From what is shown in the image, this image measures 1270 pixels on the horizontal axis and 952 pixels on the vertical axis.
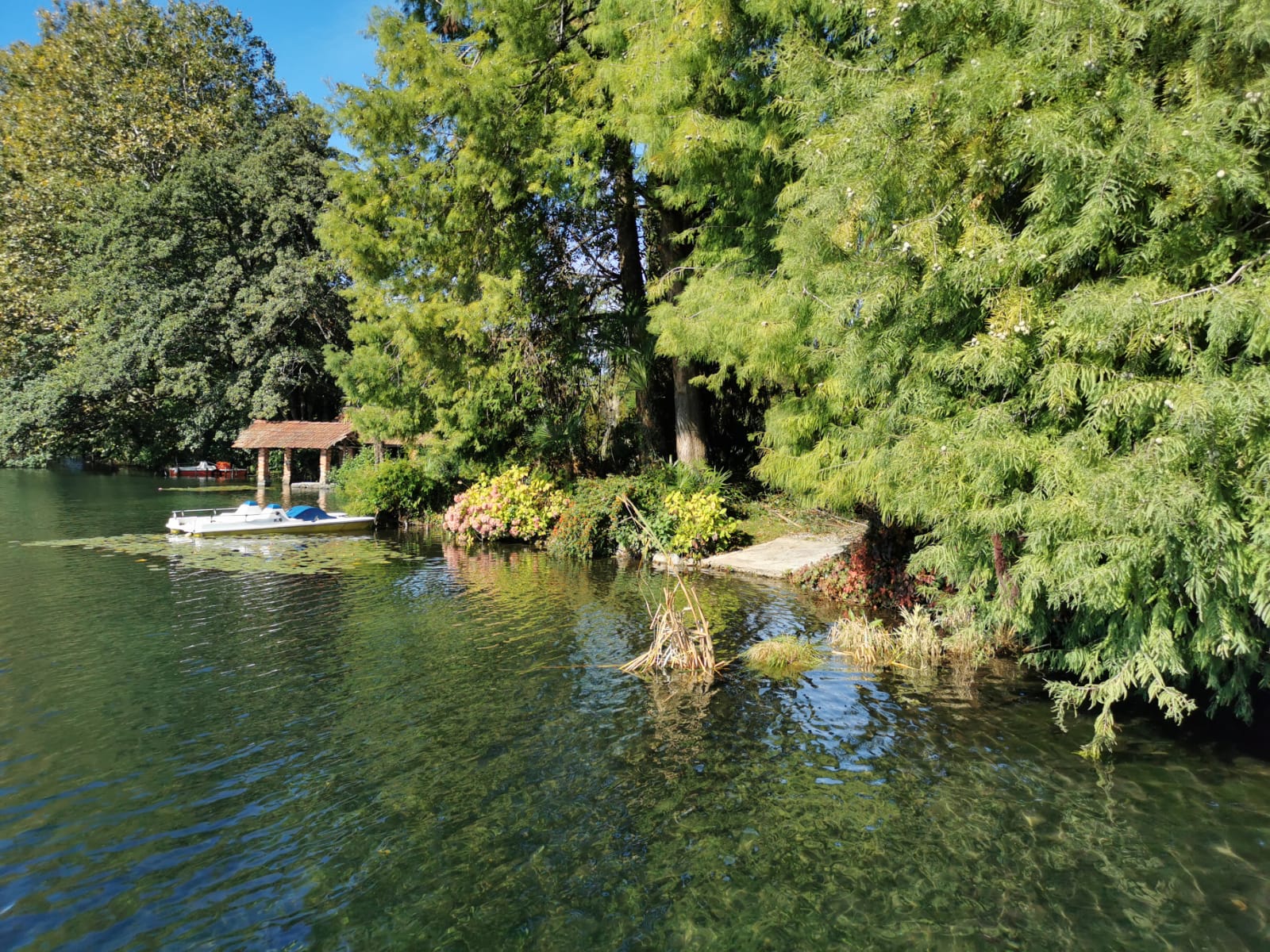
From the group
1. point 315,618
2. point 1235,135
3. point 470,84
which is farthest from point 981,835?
point 470,84

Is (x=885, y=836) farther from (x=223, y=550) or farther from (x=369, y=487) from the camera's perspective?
(x=369, y=487)

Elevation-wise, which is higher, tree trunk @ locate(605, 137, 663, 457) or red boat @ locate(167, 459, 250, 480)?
tree trunk @ locate(605, 137, 663, 457)

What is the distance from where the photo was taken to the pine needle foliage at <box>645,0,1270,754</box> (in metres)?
5.31

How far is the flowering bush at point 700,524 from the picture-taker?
16828 millimetres

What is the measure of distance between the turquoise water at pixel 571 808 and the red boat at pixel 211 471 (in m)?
40.3

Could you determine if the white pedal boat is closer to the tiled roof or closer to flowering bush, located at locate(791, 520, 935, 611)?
the tiled roof

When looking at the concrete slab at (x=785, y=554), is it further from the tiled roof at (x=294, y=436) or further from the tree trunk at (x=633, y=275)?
the tiled roof at (x=294, y=436)

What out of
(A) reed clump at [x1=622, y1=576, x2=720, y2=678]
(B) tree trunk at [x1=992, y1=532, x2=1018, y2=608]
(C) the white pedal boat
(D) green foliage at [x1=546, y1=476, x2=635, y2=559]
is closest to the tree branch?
(B) tree trunk at [x1=992, y1=532, x2=1018, y2=608]

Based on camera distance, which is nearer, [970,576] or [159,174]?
[970,576]

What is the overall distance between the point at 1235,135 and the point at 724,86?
9.33m

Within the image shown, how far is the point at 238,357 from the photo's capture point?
39906 mm

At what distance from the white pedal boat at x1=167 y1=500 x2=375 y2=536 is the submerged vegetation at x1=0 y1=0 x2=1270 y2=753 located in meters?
1.35

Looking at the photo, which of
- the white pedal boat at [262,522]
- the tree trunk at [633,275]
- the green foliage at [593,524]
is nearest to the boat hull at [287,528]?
the white pedal boat at [262,522]

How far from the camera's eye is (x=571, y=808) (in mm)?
6062
